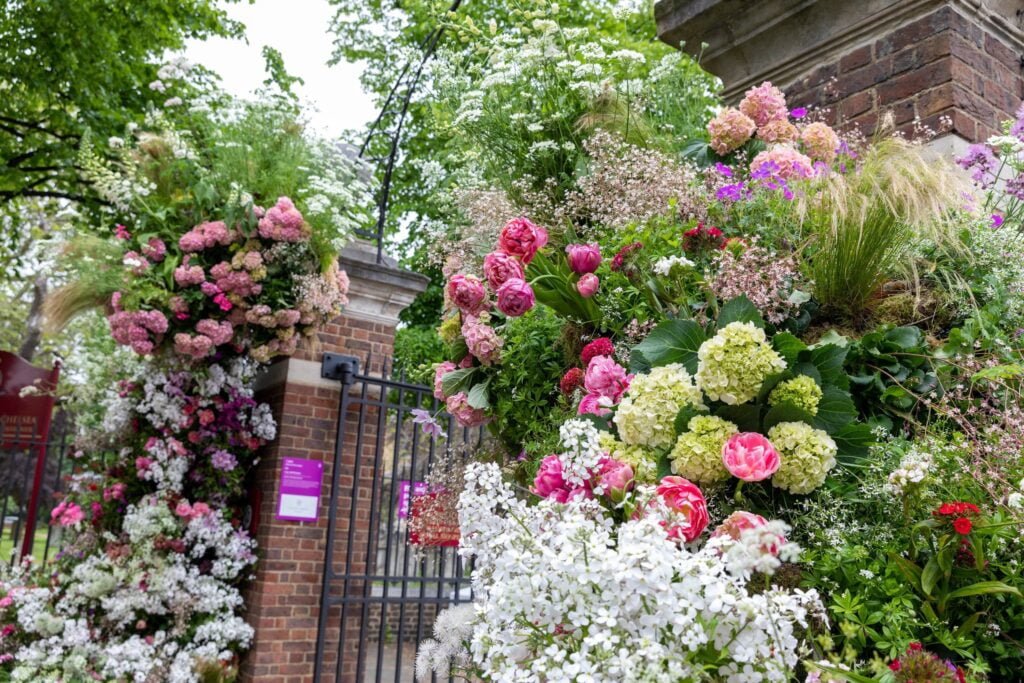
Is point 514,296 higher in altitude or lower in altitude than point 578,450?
higher

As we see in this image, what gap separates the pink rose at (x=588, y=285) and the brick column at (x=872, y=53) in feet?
5.06

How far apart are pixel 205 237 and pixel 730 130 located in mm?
3197

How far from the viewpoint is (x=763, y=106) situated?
2.71 metres

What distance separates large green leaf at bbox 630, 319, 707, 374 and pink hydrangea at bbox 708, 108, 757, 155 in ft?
3.81

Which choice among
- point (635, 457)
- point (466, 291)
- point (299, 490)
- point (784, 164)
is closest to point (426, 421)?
point (466, 291)

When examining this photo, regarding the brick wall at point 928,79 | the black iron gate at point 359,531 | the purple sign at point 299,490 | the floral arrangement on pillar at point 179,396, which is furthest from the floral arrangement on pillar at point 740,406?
the purple sign at point 299,490

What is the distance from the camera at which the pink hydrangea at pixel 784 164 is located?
2.32 meters

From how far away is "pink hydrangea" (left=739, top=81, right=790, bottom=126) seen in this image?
8.87 feet

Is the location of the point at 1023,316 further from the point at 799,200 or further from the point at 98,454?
the point at 98,454

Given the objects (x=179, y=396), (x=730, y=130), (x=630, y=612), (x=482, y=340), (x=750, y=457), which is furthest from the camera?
(x=179, y=396)

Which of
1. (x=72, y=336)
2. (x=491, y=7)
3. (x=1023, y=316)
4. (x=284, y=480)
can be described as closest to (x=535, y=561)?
(x=1023, y=316)

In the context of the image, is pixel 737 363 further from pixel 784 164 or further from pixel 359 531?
pixel 359 531

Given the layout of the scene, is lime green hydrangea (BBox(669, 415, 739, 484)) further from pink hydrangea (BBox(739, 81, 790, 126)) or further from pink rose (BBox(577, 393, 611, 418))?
pink hydrangea (BBox(739, 81, 790, 126))

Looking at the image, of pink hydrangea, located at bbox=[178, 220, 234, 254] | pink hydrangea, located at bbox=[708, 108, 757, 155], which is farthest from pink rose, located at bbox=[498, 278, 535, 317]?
pink hydrangea, located at bbox=[178, 220, 234, 254]
